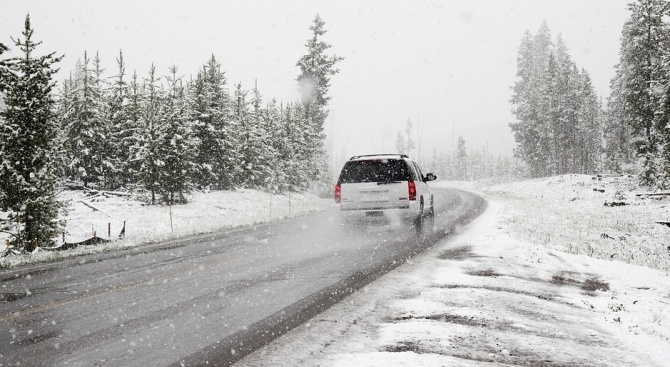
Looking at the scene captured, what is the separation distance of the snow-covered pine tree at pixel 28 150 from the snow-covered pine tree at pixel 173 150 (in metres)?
8.82

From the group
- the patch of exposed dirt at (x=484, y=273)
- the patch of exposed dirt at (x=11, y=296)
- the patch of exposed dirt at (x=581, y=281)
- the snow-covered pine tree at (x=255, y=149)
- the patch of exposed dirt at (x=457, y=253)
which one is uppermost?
the snow-covered pine tree at (x=255, y=149)

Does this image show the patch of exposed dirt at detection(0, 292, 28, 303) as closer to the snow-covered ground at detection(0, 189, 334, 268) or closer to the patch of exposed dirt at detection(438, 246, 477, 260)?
the patch of exposed dirt at detection(438, 246, 477, 260)

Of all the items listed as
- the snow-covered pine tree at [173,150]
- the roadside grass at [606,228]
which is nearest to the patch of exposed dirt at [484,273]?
the roadside grass at [606,228]

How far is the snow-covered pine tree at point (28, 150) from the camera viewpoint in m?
15.4

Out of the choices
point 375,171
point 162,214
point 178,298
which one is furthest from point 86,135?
point 178,298

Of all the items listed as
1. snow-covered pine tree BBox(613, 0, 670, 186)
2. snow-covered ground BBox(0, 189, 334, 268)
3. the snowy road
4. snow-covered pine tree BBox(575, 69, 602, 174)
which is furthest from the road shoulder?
snow-covered pine tree BBox(575, 69, 602, 174)

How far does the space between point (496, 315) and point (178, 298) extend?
159 inches

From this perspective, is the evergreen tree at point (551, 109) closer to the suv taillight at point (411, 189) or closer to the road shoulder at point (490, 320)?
the suv taillight at point (411, 189)

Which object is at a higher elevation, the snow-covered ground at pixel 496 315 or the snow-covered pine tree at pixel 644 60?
the snow-covered pine tree at pixel 644 60

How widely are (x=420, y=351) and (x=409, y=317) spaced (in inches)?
42.2

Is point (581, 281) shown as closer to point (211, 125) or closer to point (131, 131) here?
point (211, 125)

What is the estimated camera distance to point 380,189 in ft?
41.3

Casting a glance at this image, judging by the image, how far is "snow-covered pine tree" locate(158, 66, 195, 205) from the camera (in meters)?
25.5

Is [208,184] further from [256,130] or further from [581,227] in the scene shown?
[581,227]
